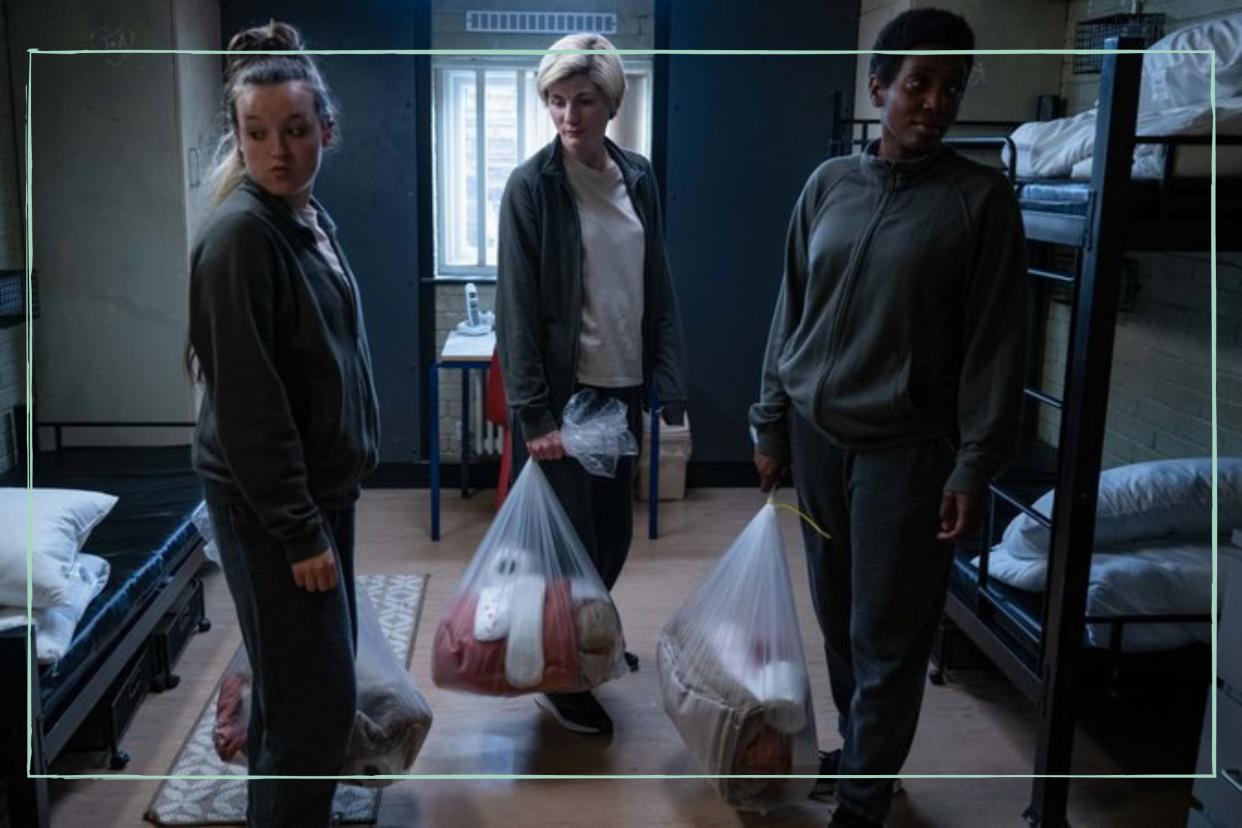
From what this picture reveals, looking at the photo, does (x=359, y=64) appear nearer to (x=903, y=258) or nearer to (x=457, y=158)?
(x=457, y=158)

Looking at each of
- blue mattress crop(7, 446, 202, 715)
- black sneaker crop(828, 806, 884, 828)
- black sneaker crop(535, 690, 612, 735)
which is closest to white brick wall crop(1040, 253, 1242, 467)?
black sneaker crop(828, 806, 884, 828)

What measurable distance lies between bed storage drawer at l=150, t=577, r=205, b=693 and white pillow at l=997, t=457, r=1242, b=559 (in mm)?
1819

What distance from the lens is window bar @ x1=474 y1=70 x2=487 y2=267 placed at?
149 inches

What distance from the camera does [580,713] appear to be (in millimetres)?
2242

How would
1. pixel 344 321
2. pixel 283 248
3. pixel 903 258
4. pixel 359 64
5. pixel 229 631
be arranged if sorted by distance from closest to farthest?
pixel 283 248 → pixel 344 321 → pixel 903 258 → pixel 229 631 → pixel 359 64

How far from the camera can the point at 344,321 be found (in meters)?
1.43

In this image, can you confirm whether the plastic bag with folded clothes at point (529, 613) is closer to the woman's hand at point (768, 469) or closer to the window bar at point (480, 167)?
the woman's hand at point (768, 469)

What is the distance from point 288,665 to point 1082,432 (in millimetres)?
1249

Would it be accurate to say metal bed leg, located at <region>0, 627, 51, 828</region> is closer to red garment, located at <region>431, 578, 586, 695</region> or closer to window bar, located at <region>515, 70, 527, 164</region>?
red garment, located at <region>431, 578, 586, 695</region>

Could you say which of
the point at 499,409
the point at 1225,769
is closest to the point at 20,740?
the point at 1225,769

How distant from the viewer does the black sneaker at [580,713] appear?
2229 mm

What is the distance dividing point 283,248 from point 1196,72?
1.69m

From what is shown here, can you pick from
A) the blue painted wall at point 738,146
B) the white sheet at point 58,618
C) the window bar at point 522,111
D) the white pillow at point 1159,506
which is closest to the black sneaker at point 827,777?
the white pillow at point 1159,506

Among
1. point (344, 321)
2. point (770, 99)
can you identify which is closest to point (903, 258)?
point (344, 321)
